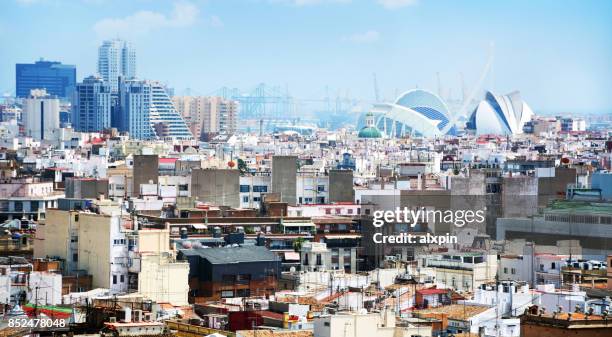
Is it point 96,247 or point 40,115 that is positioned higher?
point 40,115

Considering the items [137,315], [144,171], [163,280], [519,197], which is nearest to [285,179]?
[144,171]

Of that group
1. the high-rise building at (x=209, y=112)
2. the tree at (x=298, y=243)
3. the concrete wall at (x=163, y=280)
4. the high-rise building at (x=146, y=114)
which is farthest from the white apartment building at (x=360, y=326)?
the high-rise building at (x=209, y=112)

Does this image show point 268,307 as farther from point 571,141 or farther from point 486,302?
point 571,141

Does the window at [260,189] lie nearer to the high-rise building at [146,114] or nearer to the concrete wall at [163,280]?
the concrete wall at [163,280]

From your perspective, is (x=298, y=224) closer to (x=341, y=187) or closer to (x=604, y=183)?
(x=604, y=183)

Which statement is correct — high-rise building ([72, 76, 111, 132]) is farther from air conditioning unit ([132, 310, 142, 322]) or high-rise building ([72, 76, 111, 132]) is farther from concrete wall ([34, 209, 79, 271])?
air conditioning unit ([132, 310, 142, 322])

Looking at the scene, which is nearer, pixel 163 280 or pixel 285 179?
pixel 163 280
